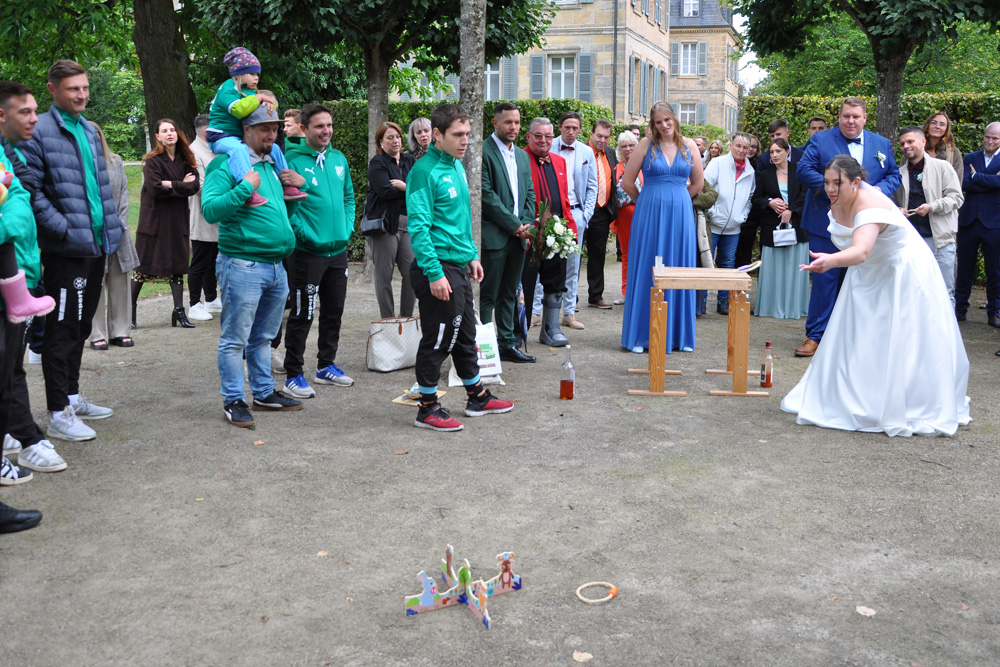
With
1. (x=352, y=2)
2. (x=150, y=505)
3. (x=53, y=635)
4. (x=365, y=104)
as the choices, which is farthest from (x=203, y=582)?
(x=365, y=104)

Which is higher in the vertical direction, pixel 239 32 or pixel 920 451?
pixel 239 32

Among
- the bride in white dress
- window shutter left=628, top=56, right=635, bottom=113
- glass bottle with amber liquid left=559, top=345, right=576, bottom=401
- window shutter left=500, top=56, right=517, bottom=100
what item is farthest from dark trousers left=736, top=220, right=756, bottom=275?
window shutter left=628, top=56, right=635, bottom=113

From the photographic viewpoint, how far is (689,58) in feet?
195

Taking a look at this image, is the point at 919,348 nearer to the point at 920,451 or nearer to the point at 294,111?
the point at 920,451

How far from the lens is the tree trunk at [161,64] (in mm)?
15375

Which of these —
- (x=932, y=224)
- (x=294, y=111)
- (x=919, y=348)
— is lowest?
(x=919, y=348)

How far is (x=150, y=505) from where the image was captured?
497cm

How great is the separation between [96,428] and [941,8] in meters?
10.5

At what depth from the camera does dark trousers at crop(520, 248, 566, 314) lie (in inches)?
352

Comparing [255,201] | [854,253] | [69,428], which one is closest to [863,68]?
[854,253]

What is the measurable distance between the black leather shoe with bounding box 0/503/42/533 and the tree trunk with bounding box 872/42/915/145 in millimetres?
11074

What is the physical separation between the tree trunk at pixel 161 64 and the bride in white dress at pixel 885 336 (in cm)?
1205

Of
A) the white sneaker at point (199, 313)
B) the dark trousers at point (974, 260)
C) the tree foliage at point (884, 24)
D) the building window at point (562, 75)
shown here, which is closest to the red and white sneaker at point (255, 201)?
the white sneaker at point (199, 313)

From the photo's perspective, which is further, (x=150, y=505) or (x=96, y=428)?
(x=96, y=428)
